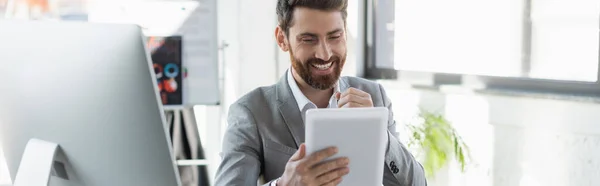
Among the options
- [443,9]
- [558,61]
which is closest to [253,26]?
[443,9]

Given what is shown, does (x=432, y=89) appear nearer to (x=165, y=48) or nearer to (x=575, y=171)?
(x=575, y=171)

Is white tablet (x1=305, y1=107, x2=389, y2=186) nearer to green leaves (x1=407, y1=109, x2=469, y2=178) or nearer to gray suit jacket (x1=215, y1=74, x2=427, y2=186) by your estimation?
gray suit jacket (x1=215, y1=74, x2=427, y2=186)

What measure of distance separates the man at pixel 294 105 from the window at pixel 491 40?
1.23 m

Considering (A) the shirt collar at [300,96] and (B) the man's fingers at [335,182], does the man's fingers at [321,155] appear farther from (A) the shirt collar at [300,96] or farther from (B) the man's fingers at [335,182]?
(A) the shirt collar at [300,96]

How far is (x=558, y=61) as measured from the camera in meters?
3.02

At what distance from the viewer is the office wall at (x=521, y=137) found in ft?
9.12

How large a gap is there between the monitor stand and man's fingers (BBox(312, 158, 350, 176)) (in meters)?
0.47

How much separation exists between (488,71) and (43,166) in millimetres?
2394

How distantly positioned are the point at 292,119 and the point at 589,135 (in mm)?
1300

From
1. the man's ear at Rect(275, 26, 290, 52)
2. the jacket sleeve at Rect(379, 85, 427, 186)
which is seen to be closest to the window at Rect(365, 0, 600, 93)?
the jacket sleeve at Rect(379, 85, 427, 186)

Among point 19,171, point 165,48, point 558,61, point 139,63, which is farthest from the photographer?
point 165,48

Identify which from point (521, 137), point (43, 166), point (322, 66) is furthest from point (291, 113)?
point (521, 137)

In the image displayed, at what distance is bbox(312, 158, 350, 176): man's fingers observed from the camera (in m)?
1.59

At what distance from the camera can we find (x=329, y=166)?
1587 millimetres
